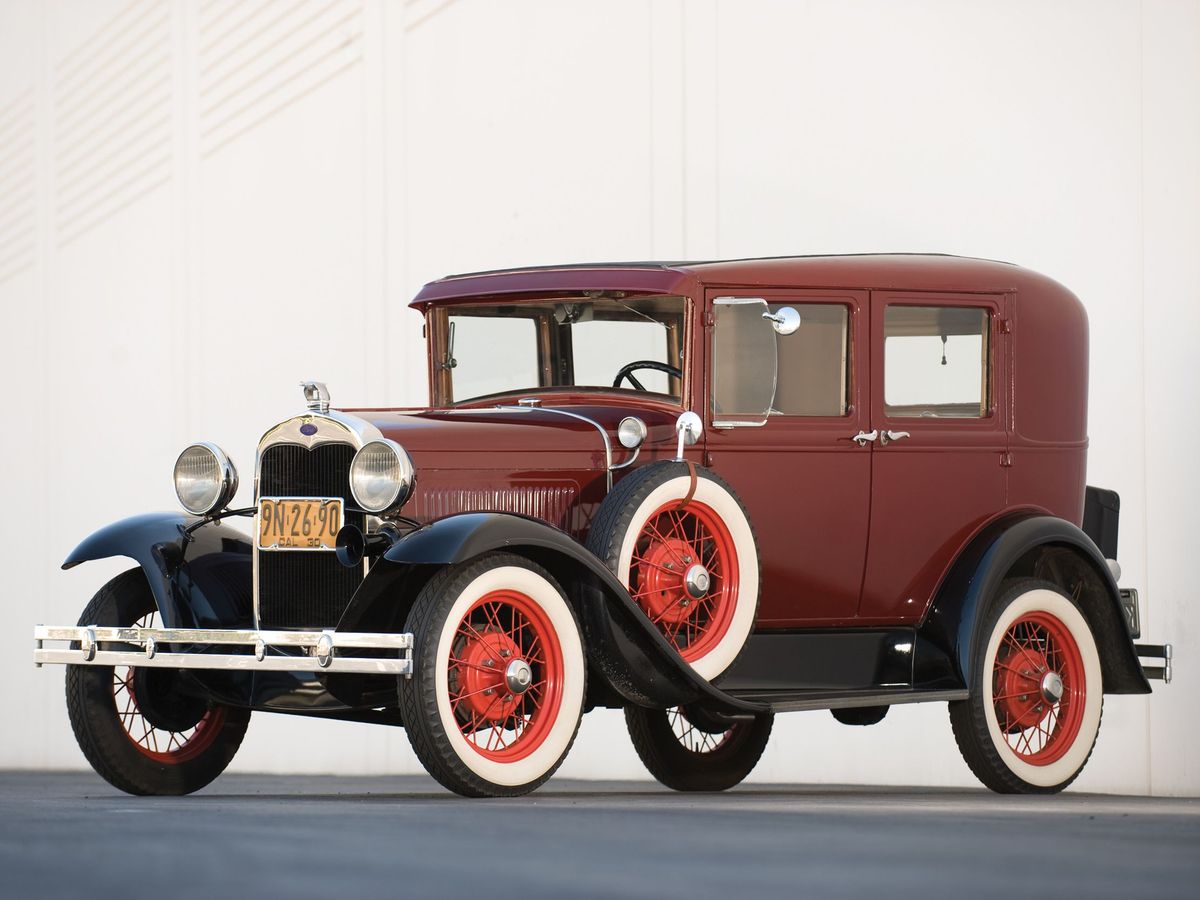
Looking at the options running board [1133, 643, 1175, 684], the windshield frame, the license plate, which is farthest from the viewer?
running board [1133, 643, 1175, 684]

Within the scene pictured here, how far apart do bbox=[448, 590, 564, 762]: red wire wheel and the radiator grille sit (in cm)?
61

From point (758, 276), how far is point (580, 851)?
133 inches

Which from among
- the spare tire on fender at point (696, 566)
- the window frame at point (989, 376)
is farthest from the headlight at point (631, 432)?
the window frame at point (989, 376)

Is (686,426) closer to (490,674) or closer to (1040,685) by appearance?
(490,674)

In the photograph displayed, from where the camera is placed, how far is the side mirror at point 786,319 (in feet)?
21.8

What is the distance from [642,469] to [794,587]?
1063mm

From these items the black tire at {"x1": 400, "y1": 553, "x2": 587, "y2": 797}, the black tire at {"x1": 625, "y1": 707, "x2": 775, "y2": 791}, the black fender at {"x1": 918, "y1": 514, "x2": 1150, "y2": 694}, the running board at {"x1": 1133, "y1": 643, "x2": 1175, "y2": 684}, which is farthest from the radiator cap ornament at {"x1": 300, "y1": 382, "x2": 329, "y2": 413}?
the running board at {"x1": 1133, "y1": 643, "x2": 1175, "y2": 684}

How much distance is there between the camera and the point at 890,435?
23.4 ft

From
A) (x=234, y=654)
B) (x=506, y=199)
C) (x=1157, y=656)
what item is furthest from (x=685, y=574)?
(x=506, y=199)

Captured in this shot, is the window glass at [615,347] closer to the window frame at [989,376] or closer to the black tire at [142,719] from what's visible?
the window frame at [989,376]

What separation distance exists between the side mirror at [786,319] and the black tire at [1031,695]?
144cm

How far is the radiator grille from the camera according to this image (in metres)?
6.23

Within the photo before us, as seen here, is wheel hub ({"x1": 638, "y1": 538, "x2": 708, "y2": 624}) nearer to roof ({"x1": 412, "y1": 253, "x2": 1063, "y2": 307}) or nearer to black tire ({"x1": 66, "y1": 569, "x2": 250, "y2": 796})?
roof ({"x1": 412, "y1": 253, "x2": 1063, "y2": 307})

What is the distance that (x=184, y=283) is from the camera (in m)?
11.6
